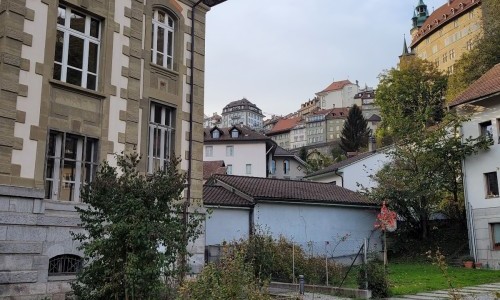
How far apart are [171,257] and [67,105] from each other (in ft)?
20.9

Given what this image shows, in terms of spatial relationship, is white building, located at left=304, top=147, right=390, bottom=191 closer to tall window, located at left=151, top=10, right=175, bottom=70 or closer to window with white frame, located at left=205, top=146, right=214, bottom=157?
window with white frame, located at left=205, top=146, right=214, bottom=157

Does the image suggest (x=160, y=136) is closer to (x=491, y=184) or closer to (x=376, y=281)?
(x=376, y=281)

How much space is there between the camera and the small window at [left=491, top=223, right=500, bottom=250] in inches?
995

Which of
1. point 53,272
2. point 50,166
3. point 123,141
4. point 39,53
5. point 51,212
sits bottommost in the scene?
point 53,272

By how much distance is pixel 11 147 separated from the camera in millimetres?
11539

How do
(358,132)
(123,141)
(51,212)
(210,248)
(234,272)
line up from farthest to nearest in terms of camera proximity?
(358,132) → (210,248) → (123,141) → (51,212) → (234,272)

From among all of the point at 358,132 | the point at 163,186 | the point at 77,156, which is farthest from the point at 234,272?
the point at 358,132

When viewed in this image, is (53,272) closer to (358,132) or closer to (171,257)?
(171,257)

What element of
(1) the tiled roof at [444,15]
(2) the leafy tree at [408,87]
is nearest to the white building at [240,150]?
(2) the leafy tree at [408,87]

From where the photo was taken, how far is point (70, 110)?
13.2 m

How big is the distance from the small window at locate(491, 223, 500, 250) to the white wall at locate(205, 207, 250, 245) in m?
13.2

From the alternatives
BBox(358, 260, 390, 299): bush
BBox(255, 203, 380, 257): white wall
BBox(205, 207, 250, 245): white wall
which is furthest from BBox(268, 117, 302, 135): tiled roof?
BBox(358, 260, 390, 299): bush

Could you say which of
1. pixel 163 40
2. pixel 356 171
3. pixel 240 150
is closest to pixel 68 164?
pixel 163 40

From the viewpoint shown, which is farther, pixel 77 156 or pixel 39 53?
pixel 77 156
